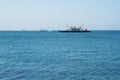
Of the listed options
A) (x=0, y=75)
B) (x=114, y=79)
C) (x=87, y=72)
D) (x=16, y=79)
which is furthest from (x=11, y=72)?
(x=114, y=79)

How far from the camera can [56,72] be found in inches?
1125

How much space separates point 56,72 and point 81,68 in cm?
403

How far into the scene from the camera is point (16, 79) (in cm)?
2480

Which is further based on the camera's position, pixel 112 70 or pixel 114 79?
pixel 112 70

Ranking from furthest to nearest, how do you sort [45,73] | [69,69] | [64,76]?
[69,69] → [45,73] → [64,76]

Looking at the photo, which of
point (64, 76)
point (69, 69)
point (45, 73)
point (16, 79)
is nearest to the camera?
point (16, 79)

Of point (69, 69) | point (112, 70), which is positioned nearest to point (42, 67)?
point (69, 69)

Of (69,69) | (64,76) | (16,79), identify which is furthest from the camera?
(69,69)

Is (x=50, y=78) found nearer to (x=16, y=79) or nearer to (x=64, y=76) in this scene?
(x=64, y=76)

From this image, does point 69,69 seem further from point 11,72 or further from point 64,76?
point 11,72

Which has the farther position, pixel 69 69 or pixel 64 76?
pixel 69 69

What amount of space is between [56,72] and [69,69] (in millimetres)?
2536

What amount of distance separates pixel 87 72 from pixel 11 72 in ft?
26.8

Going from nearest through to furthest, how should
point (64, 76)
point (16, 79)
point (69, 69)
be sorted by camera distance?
point (16, 79) → point (64, 76) → point (69, 69)
